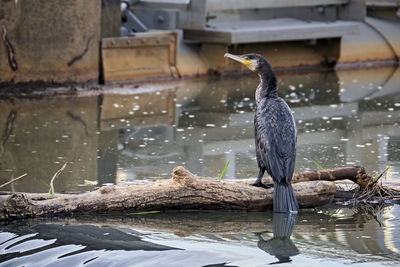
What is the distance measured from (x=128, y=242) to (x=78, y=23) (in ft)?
20.1

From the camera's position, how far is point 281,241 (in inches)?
205

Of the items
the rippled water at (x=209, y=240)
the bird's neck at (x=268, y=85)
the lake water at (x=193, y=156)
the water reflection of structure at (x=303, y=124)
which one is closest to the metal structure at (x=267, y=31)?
the lake water at (x=193, y=156)

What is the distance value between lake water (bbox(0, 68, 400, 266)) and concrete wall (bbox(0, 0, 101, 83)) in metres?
0.38

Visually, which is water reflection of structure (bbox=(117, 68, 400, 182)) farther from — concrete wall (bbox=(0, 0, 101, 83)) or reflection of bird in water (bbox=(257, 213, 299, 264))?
reflection of bird in water (bbox=(257, 213, 299, 264))

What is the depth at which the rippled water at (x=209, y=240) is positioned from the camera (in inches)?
191

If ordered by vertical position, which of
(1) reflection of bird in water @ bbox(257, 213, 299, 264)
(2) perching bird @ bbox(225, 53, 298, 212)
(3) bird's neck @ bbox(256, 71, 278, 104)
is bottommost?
(1) reflection of bird in water @ bbox(257, 213, 299, 264)

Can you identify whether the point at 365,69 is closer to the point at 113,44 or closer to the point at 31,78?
the point at 113,44

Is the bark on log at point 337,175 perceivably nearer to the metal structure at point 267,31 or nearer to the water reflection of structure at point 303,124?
the water reflection of structure at point 303,124

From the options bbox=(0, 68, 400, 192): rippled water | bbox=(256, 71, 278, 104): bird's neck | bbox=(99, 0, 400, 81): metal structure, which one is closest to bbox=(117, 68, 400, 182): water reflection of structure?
bbox=(0, 68, 400, 192): rippled water

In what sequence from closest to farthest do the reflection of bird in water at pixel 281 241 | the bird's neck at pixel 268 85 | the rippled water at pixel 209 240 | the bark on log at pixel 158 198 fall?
the rippled water at pixel 209 240 → the reflection of bird in water at pixel 281 241 → the bark on log at pixel 158 198 → the bird's neck at pixel 268 85

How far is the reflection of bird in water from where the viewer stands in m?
4.97

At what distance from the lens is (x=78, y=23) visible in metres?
10.8

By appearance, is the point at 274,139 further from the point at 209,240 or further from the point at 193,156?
the point at 193,156

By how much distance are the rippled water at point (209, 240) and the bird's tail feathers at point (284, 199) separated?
57 mm
